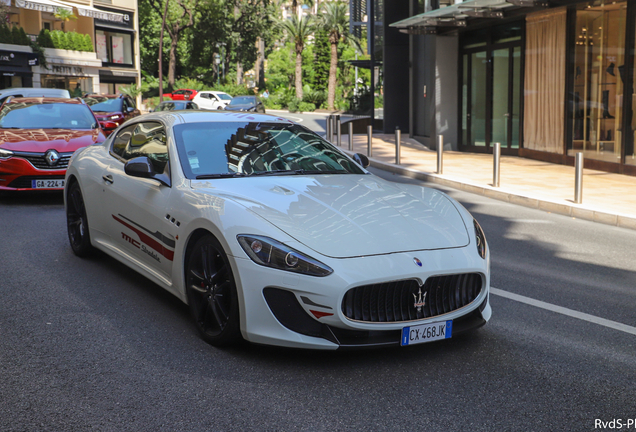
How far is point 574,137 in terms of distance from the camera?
1596cm

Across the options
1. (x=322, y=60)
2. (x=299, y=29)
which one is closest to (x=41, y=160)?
(x=299, y=29)

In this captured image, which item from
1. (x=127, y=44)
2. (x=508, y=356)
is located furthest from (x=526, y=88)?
(x=127, y=44)

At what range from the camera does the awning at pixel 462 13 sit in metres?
16.3

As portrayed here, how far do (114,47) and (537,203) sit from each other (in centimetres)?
5281

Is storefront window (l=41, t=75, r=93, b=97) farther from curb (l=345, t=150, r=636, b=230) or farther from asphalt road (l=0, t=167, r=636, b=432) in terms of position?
asphalt road (l=0, t=167, r=636, b=432)

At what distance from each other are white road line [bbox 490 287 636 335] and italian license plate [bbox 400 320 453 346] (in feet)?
4.97

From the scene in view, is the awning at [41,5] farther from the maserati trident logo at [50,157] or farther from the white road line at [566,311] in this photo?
the white road line at [566,311]

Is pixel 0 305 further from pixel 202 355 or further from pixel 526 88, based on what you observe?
pixel 526 88

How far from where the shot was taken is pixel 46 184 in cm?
1002

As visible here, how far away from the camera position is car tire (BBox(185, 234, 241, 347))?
4.08 metres

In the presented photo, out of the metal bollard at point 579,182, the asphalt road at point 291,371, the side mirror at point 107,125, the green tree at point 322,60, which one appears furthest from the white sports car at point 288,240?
the green tree at point 322,60

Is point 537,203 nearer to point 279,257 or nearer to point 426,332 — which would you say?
point 426,332

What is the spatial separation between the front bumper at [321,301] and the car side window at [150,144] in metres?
1.66

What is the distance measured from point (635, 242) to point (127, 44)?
56332mm
